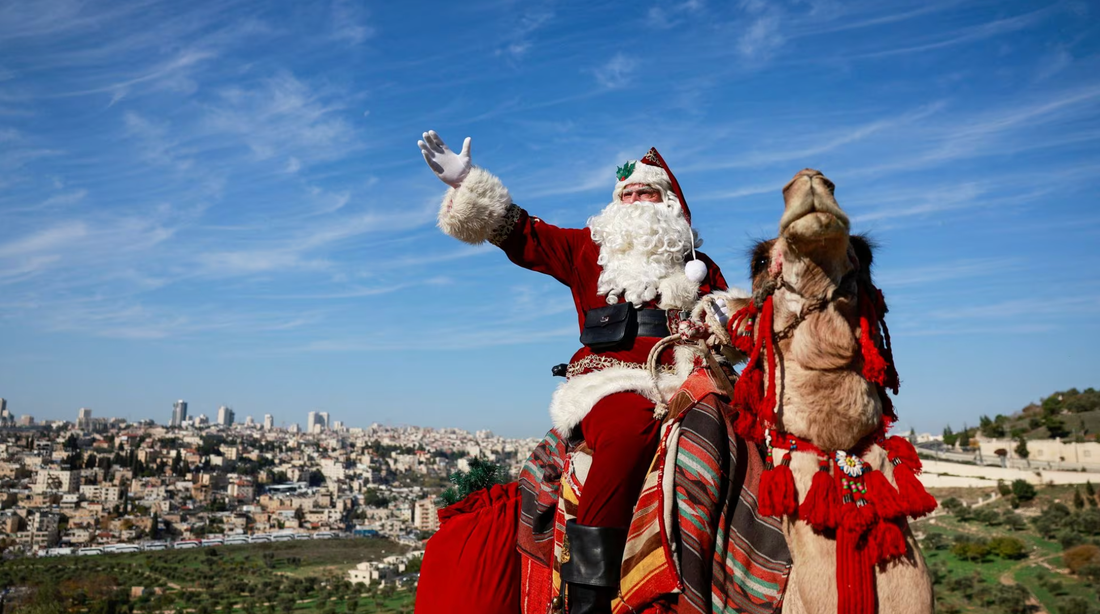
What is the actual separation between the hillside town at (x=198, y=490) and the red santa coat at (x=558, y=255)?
148 ft

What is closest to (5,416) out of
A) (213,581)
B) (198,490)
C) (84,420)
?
(84,420)

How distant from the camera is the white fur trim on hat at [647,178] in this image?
4.23m

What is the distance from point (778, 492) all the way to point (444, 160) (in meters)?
2.59

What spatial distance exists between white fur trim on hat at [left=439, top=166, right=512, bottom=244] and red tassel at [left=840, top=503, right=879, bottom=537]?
239 cm

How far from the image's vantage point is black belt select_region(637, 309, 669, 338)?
3.70 m

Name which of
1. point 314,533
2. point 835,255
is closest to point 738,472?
point 835,255

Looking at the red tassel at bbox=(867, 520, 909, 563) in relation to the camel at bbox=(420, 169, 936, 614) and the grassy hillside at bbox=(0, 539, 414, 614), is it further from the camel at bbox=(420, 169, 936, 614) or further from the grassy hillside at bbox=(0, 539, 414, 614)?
the grassy hillside at bbox=(0, 539, 414, 614)

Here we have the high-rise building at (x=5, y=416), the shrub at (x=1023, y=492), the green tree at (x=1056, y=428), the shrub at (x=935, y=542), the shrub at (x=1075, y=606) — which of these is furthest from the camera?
the high-rise building at (x=5, y=416)

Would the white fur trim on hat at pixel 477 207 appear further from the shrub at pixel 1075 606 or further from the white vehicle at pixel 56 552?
the white vehicle at pixel 56 552

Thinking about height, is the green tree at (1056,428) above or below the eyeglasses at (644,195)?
above

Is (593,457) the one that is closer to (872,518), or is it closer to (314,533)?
(872,518)

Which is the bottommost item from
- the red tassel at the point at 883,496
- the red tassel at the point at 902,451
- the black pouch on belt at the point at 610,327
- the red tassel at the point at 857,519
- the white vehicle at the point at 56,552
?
the white vehicle at the point at 56,552

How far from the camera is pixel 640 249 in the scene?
3.92 m

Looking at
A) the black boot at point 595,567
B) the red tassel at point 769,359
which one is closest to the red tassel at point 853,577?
the red tassel at point 769,359
